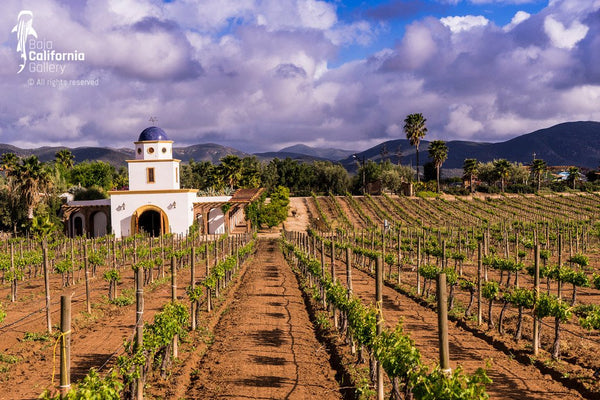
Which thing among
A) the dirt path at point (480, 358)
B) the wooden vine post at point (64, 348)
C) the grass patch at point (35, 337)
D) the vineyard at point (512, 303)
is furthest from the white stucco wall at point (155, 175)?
the wooden vine post at point (64, 348)

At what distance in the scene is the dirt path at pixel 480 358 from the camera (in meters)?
9.59

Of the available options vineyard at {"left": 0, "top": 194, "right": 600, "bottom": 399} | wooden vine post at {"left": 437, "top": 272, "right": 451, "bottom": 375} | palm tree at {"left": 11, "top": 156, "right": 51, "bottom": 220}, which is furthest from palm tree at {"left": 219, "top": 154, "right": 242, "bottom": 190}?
wooden vine post at {"left": 437, "top": 272, "right": 451, "bottom": 375}

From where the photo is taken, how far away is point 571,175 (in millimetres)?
93438

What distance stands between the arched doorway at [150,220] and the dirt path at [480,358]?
3471cm

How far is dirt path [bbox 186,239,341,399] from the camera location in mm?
9734

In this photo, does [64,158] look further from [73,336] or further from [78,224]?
[73,336]

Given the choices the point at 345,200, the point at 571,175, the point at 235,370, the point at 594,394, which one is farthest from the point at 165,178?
the point at 571,175

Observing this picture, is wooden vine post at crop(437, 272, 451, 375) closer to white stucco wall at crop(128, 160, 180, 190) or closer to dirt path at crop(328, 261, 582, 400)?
dirt path at crop(328, 261, 582, 400)

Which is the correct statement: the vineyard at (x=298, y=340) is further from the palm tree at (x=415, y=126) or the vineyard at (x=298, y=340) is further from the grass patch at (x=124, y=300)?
the palm tree at (x=415, y=126)

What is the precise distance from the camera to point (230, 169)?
7750 cm

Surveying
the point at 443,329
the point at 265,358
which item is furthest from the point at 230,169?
the point at 443,329

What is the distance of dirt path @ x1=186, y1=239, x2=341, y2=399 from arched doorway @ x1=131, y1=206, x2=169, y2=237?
3173 centimetres

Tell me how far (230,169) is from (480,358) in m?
67.8

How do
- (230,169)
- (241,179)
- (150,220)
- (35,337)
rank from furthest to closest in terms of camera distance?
(241,179), (230,169), (150,220), (35,337)
